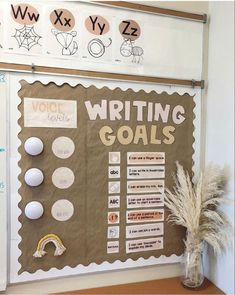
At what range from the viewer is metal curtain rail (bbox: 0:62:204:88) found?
1.19m

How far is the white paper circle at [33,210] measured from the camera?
120cm

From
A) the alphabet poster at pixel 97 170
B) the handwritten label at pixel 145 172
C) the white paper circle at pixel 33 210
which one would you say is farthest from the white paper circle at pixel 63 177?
the handwritten label at pixel 145 172

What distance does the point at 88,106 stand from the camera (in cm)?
128

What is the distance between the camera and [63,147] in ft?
4.12

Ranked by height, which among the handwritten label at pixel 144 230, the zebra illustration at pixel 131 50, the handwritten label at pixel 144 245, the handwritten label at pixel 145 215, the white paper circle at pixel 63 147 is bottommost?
the handwritten label at pixel 144 245

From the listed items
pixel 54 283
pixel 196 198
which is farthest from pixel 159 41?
pixel 54 283

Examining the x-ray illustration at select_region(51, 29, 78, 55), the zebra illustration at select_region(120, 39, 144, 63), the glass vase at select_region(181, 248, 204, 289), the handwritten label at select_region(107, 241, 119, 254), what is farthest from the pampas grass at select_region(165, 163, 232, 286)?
the x-ray illustration at select_region(51, 29, 78, 55)

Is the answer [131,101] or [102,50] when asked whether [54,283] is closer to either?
[131,101]

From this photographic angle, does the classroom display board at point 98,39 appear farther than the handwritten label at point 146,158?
No

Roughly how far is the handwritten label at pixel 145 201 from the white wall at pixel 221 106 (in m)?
0.29

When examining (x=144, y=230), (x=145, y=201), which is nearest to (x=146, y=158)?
(x=145, y=201)

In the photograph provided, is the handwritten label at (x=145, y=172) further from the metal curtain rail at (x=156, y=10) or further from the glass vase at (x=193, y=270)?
the metal curtain rail at (x=156, y=10)

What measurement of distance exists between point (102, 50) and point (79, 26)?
0.44 feet

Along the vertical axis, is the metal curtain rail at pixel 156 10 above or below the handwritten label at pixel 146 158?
above
